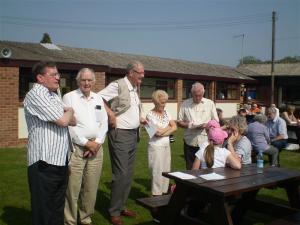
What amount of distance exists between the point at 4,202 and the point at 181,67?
20.4 meters

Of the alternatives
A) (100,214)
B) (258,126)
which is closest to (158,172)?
(100,214)

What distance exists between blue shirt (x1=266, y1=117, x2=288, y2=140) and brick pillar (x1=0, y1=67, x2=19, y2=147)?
314 inches

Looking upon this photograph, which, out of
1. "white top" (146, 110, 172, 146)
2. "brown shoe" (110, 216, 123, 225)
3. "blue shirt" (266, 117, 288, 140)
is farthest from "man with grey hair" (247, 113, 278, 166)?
"brown shoe" (110, 216, 123, 225)

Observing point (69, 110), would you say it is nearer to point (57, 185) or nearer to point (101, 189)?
point (57, 185)

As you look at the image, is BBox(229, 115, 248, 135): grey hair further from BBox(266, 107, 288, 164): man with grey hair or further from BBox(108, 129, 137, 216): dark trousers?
BBox(266, 107, 288, 164): man with grey hair

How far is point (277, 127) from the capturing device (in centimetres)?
913

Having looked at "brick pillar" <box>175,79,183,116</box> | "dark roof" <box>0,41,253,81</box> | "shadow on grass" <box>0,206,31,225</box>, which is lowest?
"shadow on grass" <box>0,206,31,225</box>

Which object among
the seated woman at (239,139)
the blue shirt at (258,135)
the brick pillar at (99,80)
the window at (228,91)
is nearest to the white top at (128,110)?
the seated woman at (239,139)

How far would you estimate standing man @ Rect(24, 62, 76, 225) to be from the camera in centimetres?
350

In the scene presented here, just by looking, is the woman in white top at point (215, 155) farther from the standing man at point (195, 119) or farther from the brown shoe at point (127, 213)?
the brown shoe at point (127, 213)

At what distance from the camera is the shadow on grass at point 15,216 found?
491 cm

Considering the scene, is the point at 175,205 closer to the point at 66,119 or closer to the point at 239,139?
the point at 66,119

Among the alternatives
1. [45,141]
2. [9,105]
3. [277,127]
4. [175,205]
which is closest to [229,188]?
[175,205]

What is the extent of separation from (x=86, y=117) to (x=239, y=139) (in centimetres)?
264
